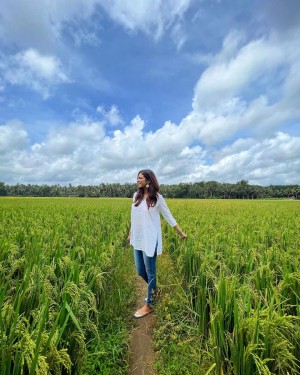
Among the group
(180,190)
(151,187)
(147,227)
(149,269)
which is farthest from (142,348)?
(180,190)

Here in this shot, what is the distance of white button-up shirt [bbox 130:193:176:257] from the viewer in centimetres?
468

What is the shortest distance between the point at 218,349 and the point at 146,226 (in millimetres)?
2258

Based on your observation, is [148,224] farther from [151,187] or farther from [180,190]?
[180,190]

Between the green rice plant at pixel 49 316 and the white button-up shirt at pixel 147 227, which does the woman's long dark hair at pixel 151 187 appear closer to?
the white button-up shirt at pixel 147 227

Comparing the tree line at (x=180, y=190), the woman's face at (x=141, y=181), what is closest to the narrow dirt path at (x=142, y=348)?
the woman's face at (x=141, y=181)

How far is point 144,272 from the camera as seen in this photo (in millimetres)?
5078

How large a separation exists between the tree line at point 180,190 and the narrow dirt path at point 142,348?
103m

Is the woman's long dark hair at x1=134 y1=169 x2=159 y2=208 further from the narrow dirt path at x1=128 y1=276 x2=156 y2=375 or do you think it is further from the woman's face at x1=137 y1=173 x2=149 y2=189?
the narrow dirt path at x1=128 y1=276 x2=156 y2=375

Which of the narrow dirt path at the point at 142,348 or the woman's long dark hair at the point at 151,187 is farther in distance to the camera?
the woman's long dark hair at the point at 151,187

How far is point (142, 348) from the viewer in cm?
397

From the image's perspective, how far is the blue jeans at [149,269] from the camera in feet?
15.6

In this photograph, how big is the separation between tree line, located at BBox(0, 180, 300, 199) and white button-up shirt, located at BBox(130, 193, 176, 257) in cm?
10300

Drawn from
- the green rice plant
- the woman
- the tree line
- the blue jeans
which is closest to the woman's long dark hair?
the woman

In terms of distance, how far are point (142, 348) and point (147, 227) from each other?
1818 mm
